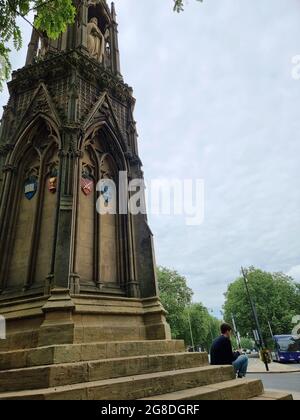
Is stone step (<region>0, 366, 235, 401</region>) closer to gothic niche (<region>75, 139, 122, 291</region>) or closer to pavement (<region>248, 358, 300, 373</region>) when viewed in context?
gothic niche (<region>75, 139, 122, 291</region>)

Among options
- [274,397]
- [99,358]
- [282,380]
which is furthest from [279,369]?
[99,358]

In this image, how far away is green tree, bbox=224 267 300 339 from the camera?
44.5 metres

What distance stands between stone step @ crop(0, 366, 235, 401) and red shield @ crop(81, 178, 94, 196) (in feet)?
16.1

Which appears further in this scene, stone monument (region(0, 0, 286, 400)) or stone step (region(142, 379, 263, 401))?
stone monument (region(0, 0, 286, 400))

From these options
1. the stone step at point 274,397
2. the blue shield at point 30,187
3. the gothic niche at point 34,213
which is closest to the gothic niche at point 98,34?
the gothic niche at point 34,213

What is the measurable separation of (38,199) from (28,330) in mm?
3519

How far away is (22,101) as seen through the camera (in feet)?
30.8

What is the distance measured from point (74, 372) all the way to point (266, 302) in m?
49.3

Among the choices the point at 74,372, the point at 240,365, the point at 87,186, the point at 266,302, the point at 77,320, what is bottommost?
the point at 240,365

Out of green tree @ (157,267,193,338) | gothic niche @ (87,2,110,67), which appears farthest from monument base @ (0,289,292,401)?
green tree @ (157,267,193,338)

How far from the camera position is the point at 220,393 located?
4.14 meters

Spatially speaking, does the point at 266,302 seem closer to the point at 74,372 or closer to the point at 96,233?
the point at 96,233

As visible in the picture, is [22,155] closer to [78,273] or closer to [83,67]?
[83,67]
